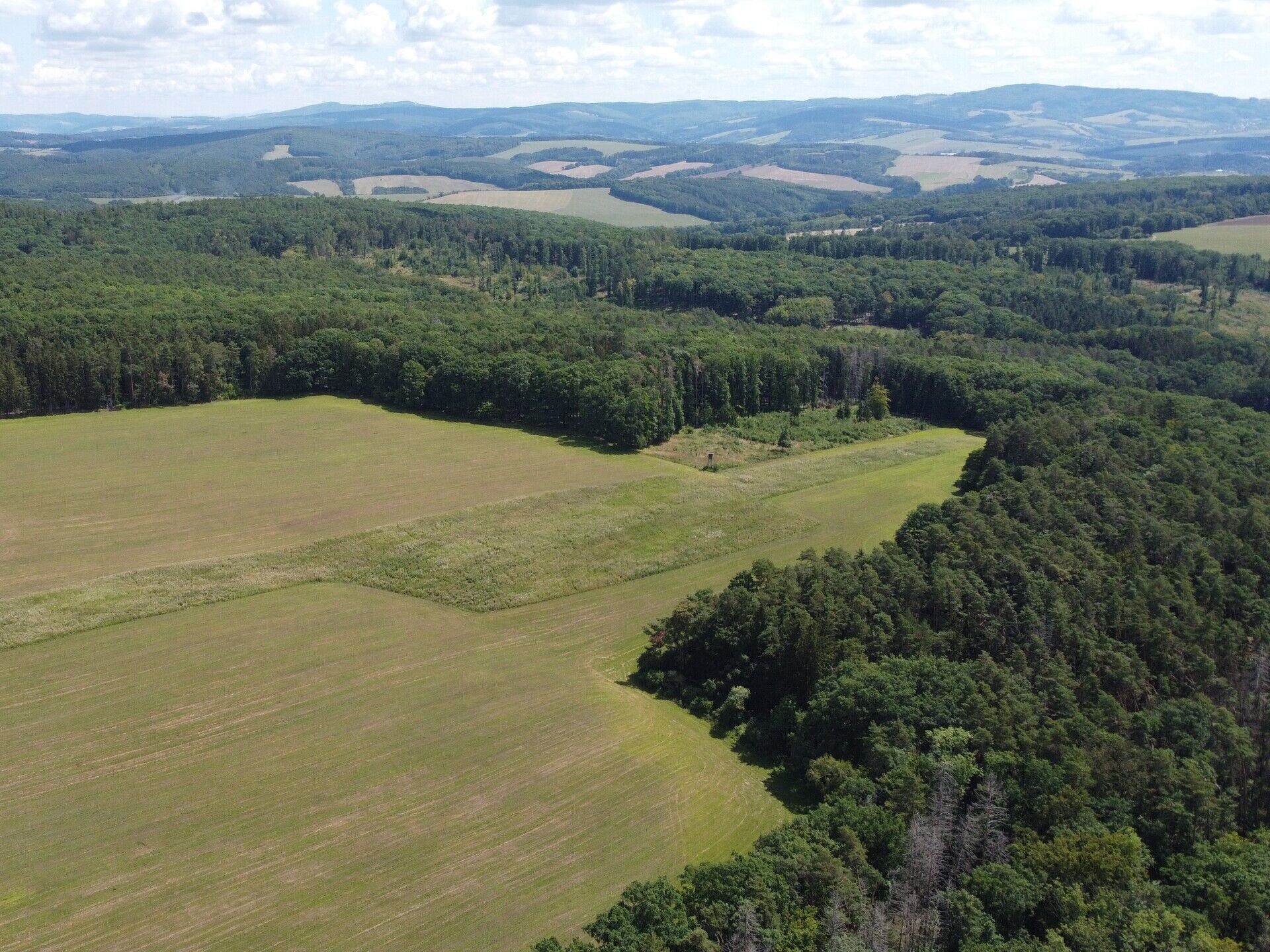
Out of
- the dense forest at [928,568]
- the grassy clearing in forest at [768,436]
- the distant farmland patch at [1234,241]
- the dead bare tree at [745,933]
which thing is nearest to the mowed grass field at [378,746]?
the dense forest at [928,568]

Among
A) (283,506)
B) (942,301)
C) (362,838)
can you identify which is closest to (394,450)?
(283,506)

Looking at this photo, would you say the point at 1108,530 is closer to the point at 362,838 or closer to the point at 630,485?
the point at 630,485

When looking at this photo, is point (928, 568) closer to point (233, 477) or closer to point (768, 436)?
point (768, 436)

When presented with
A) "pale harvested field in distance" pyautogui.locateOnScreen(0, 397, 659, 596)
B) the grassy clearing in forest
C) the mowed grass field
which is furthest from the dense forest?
"pale harvested field in distance" pyautogui.locateOnScreen(0, 397, 659, 596)

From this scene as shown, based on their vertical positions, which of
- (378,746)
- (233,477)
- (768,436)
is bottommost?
(768,436)

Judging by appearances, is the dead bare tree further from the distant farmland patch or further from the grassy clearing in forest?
the distant farmland patch

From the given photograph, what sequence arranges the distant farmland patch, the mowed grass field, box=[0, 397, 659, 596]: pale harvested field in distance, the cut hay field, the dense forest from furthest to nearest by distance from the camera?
the cut hay field < the distant farmland patch < box=[0, 397, 659, 596]: pale harvested field in distance < the mowed grass field < the dense forest

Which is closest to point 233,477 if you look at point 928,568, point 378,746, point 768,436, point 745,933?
point 378,746
